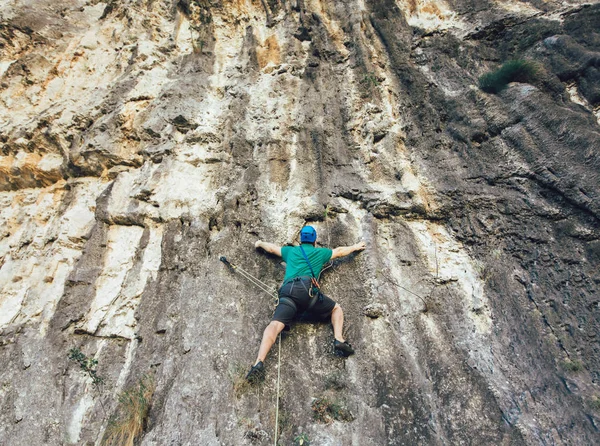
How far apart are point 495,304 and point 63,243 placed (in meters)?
6.92

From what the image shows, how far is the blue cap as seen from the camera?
19.0ft

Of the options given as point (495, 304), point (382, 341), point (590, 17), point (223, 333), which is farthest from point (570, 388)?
point (590, 17)

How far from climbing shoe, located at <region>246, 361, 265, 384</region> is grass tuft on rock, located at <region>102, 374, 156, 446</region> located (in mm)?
1256

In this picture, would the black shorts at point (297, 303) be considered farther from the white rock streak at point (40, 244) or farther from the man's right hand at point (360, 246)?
the white rock streak at point (40, 244)

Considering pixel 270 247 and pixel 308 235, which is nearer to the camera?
pixel 308 235

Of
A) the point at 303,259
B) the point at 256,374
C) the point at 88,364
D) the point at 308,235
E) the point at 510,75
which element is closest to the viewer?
the point at 256,374

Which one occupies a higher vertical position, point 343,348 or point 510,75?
point 510,75

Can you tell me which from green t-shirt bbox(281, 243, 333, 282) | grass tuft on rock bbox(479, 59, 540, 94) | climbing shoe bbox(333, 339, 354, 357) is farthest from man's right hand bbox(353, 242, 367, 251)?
grass tuft on rock bbox(479, 59, 540, 94)

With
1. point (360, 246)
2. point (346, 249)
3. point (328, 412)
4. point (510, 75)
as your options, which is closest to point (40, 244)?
point (346, 249)

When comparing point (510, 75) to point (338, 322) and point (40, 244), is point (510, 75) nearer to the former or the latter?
point (338, 322)

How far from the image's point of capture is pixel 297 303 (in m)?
5.16

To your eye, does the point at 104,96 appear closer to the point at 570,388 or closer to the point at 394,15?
the point at 394,15

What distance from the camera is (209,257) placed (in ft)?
20.3

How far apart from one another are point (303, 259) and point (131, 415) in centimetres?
287
